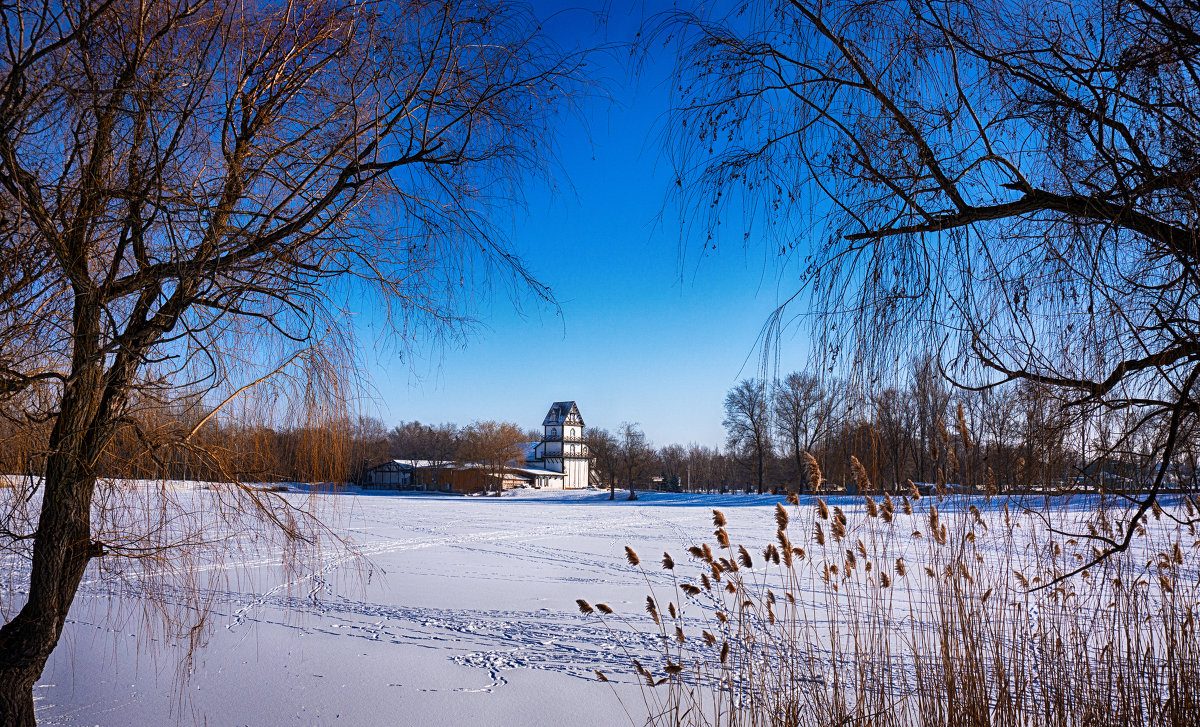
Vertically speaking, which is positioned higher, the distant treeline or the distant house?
the distant treeline

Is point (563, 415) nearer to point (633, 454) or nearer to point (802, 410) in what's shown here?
point (633, 454)

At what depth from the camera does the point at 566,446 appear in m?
63.4

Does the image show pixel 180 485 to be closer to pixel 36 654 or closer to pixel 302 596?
pixel 36 654

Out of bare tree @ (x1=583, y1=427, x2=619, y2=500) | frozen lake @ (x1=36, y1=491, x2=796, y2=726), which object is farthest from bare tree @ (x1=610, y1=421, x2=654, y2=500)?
frozen lake @ (x1=36, y1=491, x2=796, y2=726)

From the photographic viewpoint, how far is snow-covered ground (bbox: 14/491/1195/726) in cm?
471

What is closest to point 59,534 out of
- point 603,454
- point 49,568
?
point 49,568

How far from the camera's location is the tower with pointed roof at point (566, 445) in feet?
207

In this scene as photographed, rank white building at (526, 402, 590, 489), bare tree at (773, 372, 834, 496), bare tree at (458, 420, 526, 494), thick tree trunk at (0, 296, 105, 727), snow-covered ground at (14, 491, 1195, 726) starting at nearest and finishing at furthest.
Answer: bare tree at (773, 372, 834, 496) < thick tree trunk at (0, 296, 105, 727) < snow-covered ground at (14, 491, 1195, 726) < bare tree at (458, 420, 526, 494) < white building at (526, 402, 590, 489)

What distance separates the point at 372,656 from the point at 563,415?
190 feet

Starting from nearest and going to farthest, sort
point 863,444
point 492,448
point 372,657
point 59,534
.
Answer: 1. point 863,444
2. point 59,534
3. point 372,657
4. point 492,448

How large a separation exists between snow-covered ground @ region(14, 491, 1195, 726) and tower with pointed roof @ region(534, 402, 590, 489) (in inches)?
2052

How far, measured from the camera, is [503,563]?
1191cm

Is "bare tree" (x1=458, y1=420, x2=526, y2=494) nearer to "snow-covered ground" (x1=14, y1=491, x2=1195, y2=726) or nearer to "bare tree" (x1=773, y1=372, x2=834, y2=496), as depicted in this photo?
"snow-covered ground" (x1=14, y1=491, x2=1195, y2=726)

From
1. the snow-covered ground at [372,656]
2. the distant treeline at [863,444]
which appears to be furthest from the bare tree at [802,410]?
the snow-covered ground at [372,656]
